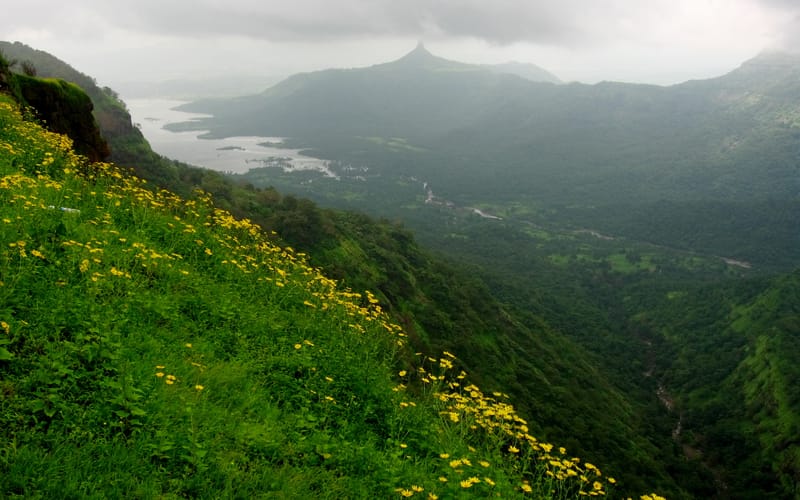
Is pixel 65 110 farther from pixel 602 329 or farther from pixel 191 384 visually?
pixel 602 329

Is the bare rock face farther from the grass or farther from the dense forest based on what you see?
the dense forest

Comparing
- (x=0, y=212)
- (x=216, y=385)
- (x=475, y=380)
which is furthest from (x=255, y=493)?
(x=475, y=380)

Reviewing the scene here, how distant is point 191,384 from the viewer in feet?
20.3

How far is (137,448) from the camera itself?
4.73 metres

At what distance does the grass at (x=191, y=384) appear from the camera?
15.2ft

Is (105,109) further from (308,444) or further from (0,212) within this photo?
(308,444)

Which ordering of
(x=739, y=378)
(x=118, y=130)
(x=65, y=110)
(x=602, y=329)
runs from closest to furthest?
(x=65, y=110) → (x=118, y=130) → (x=739, y=378) → (x=602, y=329)

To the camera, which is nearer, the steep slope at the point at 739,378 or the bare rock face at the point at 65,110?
the bare rock face at the point at 65,110

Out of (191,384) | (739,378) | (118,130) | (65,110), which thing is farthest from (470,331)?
(739,378)

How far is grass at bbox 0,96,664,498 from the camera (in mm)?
4646

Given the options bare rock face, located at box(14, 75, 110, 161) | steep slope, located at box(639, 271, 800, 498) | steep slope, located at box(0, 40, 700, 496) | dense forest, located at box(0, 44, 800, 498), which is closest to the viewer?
bare rock face, located at box(14, 75, 110, 161)

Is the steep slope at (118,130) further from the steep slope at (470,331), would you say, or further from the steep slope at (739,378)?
the steep slope at (739,378)

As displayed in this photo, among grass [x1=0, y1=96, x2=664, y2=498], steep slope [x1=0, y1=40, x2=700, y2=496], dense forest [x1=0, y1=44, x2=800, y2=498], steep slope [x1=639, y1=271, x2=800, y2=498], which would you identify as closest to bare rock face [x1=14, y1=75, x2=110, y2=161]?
grass [x1=0, y1=96, x2=664, y2=498]

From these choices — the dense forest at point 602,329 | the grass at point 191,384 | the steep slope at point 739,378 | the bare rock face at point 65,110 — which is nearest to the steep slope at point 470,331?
the dense forest at point 602,329
